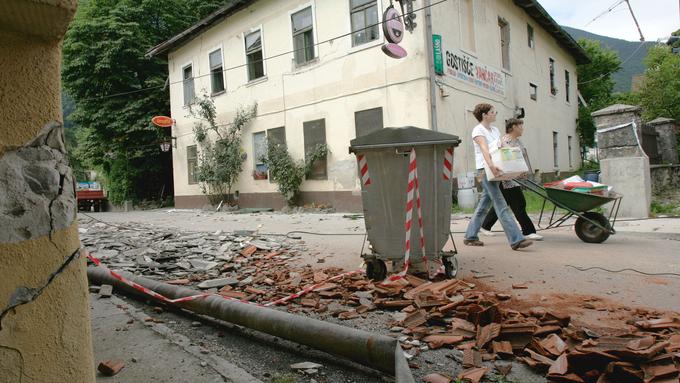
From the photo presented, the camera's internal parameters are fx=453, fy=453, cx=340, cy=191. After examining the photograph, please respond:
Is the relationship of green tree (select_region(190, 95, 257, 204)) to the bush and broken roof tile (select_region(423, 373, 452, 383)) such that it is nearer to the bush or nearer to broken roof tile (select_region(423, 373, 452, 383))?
the bush

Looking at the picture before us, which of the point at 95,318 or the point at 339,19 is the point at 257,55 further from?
the point at 95,318

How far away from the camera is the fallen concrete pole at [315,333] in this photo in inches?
91.2

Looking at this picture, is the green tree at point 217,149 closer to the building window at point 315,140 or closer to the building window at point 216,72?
the building window at point 216,72

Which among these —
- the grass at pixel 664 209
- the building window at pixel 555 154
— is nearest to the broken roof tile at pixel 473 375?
the grass at pixel 664 209

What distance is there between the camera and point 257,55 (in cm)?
1658

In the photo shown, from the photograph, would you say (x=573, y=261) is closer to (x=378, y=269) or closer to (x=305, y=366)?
(x=378, y=269)

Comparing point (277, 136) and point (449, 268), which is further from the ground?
point (277, 136)

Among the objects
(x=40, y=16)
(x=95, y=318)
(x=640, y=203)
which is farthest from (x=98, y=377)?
(x=640, y=203)

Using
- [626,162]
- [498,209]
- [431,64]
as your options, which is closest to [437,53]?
[431,64]

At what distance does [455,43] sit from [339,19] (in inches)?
137

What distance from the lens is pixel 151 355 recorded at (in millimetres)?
2680

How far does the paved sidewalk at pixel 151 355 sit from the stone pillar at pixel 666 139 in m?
14.1

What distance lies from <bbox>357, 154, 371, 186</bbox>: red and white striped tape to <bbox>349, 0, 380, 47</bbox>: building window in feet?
29.2

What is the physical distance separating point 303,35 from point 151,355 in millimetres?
13479
